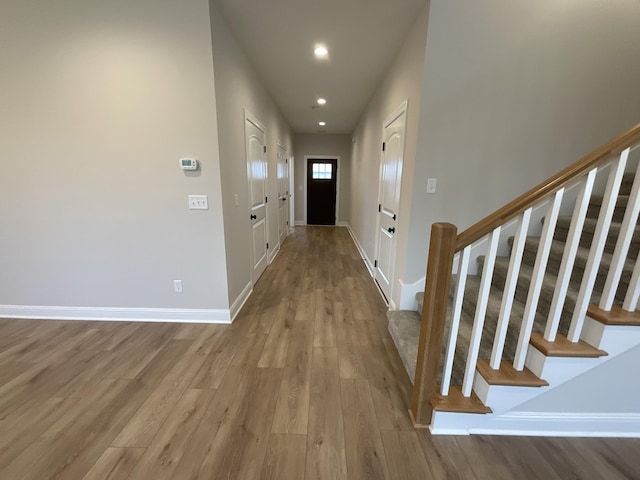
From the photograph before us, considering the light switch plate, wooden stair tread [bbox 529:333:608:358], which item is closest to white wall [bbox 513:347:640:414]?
wooden stair tread [bbox 529:333:608:358]

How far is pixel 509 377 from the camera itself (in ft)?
4.23

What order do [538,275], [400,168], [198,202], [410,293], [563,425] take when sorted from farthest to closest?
[400,168], [410,293], [198,202], [563,425], [538,275]

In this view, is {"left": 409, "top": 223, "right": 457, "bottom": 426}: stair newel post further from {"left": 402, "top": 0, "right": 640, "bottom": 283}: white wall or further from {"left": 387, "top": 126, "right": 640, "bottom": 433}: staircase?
{"left": 402, "top": 0, "right": 640, "bottom": 283}: white wall

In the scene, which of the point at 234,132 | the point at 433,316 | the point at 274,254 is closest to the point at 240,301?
the point at 234,132

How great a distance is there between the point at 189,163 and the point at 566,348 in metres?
2.70

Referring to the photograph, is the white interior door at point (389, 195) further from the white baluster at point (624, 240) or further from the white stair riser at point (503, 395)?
the white baluster at point (624, 240)

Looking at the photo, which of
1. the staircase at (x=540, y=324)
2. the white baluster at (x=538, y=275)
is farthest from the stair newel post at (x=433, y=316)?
the white baluster at (x=538, y=275)

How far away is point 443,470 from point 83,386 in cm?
216

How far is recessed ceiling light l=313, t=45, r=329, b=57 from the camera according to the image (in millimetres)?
2635

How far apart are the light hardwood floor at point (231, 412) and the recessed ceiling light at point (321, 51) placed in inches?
110

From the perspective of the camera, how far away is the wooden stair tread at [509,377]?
127 centimetres

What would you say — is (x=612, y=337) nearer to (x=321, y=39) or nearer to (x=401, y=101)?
(x=401, y=101)

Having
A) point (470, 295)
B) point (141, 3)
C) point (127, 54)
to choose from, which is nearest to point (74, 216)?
point (127, 54)

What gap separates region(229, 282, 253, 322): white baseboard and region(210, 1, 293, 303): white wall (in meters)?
0.04
